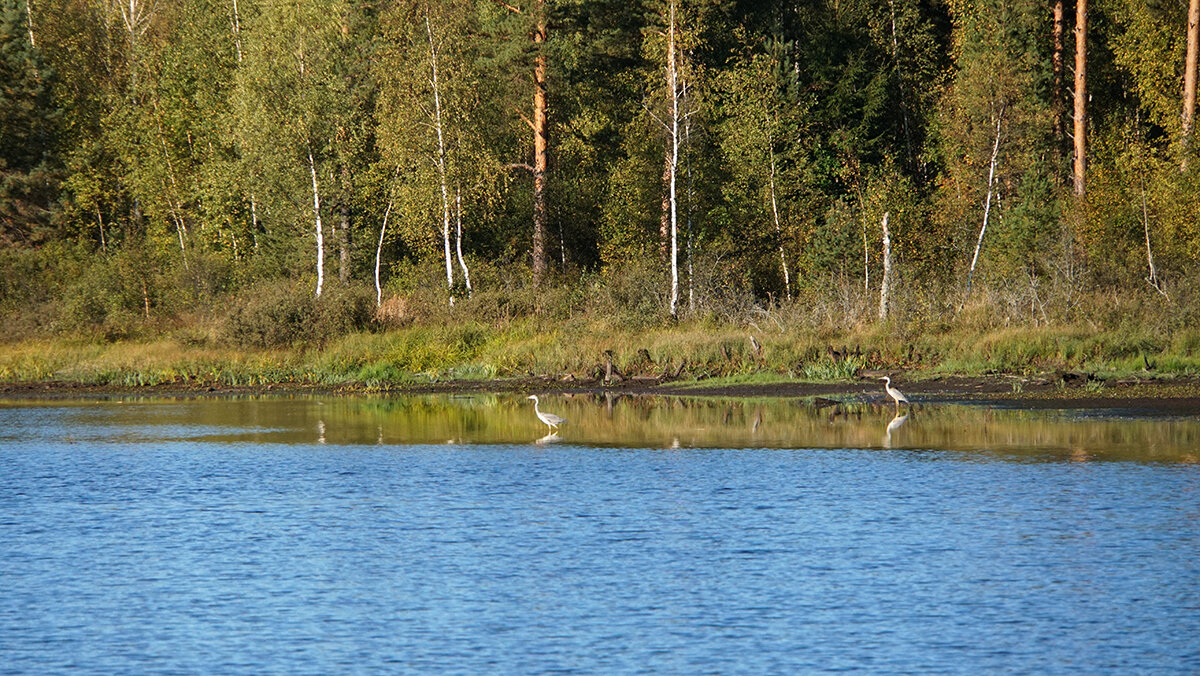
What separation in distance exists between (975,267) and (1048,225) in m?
3.07

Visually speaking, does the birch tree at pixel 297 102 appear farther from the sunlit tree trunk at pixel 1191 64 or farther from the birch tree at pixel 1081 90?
the sunlit tree trunk at pixel 1191 64

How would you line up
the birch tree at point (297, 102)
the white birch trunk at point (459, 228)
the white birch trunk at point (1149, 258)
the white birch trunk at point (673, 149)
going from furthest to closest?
1. the birch tree at point (297, 102)
2. the white birch trunk at point (459, 228)
3. the white birch trunk at point (673, 149)
4. the white birch trunk at point (1149, 258)

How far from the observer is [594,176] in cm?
5309

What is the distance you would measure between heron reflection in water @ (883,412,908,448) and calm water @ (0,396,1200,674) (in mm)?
109

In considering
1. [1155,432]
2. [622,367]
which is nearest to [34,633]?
[1155,432]

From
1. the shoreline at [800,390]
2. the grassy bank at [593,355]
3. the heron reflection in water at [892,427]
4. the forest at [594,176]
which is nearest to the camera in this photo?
the heron reflection in water at [892,427]

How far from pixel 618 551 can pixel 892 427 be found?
12.4 m

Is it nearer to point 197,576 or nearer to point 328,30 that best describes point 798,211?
point 328,30

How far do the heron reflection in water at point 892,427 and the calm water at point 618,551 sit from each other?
109mm

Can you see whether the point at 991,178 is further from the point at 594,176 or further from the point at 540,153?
the point at 540,153

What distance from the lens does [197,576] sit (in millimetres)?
15664

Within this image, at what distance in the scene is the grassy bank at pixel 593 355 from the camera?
109 feet

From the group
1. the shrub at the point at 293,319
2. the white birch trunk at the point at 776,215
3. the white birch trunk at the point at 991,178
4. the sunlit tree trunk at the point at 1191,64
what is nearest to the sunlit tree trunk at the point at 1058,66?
the white birch trunk at the point at 991,178

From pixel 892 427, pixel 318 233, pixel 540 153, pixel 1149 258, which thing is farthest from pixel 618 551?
pixel 318 233
